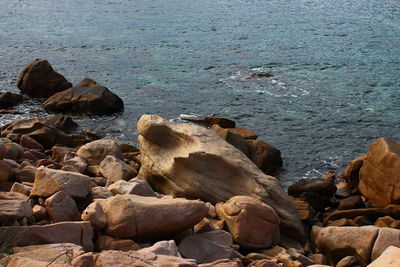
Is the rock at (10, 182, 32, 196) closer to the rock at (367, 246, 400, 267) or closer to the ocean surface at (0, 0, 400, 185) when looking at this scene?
the rock at (367, 246, 400, 267)

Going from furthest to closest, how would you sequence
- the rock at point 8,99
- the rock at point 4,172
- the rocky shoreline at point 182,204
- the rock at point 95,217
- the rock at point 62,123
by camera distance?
1. the rock at point 8,99
2. the rock at point 62,123
3. the rock at point 4,172
4. the rock at point 95,217
5. the rocky shoreline at point 182,204

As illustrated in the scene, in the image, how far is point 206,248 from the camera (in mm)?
7297

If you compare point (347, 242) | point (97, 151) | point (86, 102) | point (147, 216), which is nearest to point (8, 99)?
point (86, 102)

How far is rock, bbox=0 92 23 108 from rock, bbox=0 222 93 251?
416 inches

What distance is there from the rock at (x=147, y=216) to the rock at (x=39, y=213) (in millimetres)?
630

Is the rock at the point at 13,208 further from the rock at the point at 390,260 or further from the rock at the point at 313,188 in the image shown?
the rock at the point at 313,188

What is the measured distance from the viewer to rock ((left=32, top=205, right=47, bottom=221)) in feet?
23.8

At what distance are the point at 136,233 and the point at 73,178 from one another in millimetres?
1183

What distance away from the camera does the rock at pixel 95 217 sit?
281 inches

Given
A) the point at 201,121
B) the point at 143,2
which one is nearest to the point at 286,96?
the point at 201,121

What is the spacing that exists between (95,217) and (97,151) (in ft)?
14.4

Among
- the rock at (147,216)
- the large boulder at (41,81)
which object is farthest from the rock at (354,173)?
the large boulder at (41,81)

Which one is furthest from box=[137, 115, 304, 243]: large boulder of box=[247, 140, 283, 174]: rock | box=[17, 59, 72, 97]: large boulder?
box=[17, 59, 72, 97]: large boulder

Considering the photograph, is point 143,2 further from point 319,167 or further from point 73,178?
point 73,178
